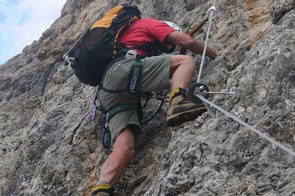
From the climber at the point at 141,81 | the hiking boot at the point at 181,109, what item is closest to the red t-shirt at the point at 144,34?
the climber at the point at 141,81

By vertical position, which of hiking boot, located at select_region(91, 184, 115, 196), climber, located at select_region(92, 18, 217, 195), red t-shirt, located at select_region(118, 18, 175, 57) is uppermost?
red t-shirt, located at select_region(118, 18, 175, 57)

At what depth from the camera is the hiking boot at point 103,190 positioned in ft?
19.9

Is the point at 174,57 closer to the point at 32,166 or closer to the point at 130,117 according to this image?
the point at 130,117

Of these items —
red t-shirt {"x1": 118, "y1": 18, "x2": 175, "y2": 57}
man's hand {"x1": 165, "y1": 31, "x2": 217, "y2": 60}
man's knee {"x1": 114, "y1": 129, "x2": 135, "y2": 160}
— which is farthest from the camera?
red t-shirt {"x1": 118, "y1": 18, "x2": 175, "y2": 57}

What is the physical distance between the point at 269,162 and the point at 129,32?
3530 mm

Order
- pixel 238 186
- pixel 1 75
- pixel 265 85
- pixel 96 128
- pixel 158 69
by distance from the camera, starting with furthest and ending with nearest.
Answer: pixel 1 75 < pixel 96 128 < pixel 158 69 < pixel 265 85 < pixel 238 186

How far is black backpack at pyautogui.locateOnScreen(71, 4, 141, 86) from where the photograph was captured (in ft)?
23.5

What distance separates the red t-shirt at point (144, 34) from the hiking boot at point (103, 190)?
2.09m

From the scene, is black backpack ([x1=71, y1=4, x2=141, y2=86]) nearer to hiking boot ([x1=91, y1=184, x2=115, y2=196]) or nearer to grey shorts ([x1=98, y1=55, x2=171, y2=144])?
grey shorts ([x1=98, y1=55, x2=171, y2=144])

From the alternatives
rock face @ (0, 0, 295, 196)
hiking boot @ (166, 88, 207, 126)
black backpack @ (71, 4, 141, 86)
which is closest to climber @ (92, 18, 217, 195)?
hiking boot @ (166, 88, 207, 126)

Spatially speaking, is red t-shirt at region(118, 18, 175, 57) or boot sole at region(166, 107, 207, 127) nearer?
boot sole at region(166, 107, 207, 127)

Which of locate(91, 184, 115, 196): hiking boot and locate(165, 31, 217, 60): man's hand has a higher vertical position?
locate(165, 31, 217, 60): man's hand

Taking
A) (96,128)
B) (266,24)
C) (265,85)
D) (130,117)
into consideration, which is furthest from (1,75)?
(265,85)

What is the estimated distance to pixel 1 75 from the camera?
46.6 feet
